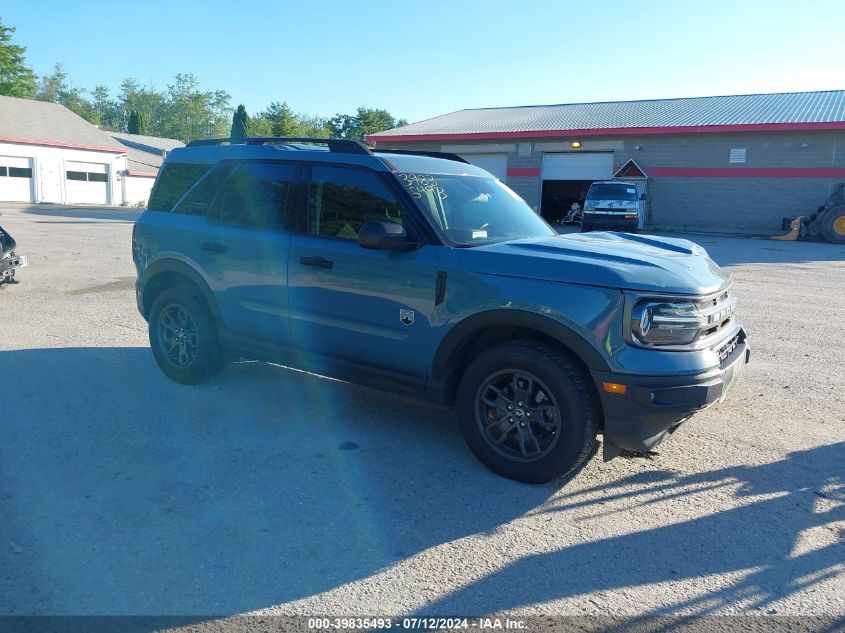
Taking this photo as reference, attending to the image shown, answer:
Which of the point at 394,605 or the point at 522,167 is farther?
the point at 522,167

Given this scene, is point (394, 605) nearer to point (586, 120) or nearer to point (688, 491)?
point (688, 491)

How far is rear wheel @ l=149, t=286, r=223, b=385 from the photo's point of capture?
555 cm

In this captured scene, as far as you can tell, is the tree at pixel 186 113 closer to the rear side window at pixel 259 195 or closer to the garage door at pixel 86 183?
the garage door at pixel 86 183

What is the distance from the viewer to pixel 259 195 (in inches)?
206

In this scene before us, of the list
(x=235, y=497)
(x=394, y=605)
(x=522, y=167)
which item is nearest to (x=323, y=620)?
(x=394, y=605)

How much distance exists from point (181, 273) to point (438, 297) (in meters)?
2.54

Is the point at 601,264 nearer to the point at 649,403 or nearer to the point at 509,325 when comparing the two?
the point at 509,325

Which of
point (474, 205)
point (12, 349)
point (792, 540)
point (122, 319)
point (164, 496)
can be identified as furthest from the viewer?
point (122, 319)

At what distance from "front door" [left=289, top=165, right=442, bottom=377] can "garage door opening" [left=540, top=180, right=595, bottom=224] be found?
3093 centimetres

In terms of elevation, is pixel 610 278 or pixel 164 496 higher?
pixel 610 278

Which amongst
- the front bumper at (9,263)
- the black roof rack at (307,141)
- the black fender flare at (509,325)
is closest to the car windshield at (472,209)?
the black roof rack at (307,141)

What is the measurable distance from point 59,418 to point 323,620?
3148 millimetres

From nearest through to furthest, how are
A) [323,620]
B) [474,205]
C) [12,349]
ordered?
1. [323,620]
2. [474,205]
3. [12,349]

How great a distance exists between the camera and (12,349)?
6.87 metres
